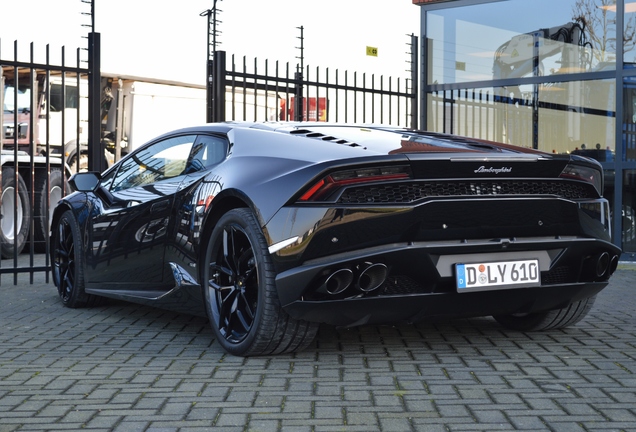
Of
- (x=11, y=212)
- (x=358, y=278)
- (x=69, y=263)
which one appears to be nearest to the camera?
(x=358, y=278)

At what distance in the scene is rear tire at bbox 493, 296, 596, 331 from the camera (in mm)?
5633

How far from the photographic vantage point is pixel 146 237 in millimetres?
5844

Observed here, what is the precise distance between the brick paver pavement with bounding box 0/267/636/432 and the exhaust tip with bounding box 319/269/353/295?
41 centimetres

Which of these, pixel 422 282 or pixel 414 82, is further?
pixel 414 82

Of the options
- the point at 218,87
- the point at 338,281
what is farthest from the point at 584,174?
the point at 218,87

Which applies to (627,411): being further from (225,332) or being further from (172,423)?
(225,332)

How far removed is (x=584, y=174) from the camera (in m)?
5.15

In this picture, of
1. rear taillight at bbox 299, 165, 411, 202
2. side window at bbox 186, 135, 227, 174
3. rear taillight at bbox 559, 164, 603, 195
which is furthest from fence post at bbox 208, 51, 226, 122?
rear taillight at bbox 299, 165, 411, 202

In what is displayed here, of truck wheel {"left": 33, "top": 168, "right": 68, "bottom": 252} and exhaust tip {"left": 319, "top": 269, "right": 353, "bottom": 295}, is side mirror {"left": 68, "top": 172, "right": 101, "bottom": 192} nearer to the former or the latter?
exhaust tip {"left": 319, "top": 269, "right": 353, "bottom": 295}

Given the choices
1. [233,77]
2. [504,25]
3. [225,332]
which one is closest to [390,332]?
[225,332]

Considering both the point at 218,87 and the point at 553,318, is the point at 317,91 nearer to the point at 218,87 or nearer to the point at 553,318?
the point at 218,87

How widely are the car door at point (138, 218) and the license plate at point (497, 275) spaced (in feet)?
6.11

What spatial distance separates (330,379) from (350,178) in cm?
97

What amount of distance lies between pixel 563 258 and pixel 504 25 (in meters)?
8.03
